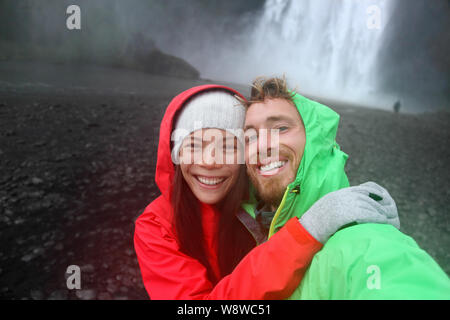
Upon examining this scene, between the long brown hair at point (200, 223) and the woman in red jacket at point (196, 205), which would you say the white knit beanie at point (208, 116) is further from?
the long brown hair at point (200, 223)

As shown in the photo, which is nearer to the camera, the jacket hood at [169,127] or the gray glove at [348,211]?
the gray glove at [348,211]

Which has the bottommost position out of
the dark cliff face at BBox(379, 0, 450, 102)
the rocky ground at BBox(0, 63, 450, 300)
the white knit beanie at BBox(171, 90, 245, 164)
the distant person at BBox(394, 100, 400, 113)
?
the rocky ground at BBox(0, 63, 450, 300)

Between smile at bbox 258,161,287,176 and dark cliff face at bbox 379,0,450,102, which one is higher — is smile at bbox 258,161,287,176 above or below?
below

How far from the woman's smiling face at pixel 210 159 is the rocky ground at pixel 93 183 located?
1843 millimetres

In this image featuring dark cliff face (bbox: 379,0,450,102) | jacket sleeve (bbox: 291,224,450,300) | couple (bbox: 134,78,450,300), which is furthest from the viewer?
dark cliff face (bbox: 379,0,450,102)

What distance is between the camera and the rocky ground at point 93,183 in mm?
2555

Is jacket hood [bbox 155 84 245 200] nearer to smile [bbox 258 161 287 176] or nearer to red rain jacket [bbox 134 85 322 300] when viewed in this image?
red rain jacket [bbox 134 85 322 300]

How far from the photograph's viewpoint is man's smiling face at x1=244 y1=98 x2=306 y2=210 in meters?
1.17

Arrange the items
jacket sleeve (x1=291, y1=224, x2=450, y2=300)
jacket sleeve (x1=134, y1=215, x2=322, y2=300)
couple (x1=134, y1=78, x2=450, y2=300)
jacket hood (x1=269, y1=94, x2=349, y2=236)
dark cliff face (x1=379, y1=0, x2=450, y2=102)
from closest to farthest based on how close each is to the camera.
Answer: jacket sleeve (x1=291, y1=224, x2=450, y2=300)
couple (x1=134, y1=78, x2=450, y2=300)
jacket sleeve (x1=134, y1=215, x2=322, y2=300)
jacket hood (x1=269, y1=94, x2=349, y2=236)
dark cliff face (x1=379, y1=0, x2=450, y2=102)

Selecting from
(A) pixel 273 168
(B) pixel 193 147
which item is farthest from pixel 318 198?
(B) pixel 193 147

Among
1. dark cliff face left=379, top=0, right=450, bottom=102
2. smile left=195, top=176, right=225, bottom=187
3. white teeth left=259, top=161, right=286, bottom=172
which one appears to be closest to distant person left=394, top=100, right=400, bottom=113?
dark cliff face left=379, top=0, right=450, bottom=102

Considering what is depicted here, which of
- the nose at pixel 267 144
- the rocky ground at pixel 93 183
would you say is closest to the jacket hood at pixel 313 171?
→ the nose at pixel 267 144

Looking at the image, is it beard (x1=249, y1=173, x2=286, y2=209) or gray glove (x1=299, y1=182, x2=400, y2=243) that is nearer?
gray glove (x1=299, y1=182, x2=400, y2=243)

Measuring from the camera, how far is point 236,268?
1.02 meters
